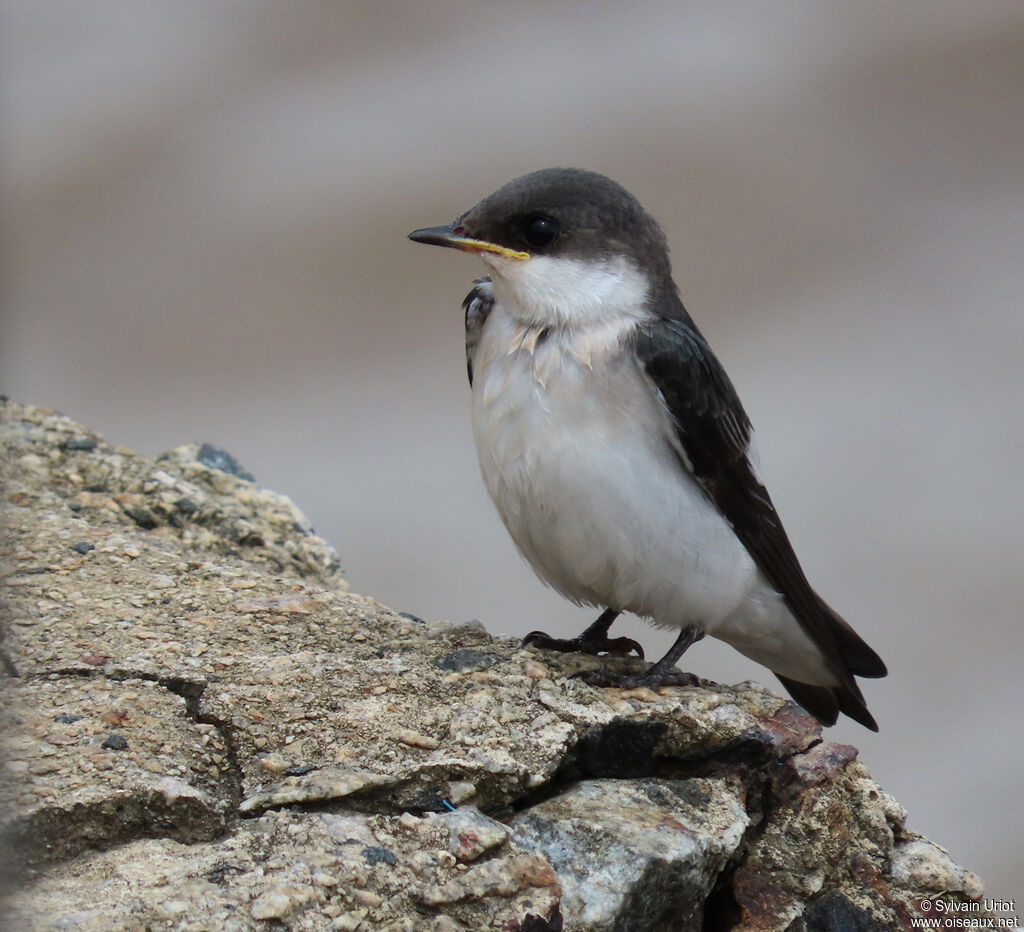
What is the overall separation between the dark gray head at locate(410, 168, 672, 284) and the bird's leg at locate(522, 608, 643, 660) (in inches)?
38.3

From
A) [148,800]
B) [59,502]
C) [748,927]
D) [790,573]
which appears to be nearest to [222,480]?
[59,502]

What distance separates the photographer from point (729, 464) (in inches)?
144

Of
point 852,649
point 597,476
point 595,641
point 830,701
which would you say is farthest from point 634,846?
point 830,701

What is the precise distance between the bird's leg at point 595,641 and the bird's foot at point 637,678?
218 mm

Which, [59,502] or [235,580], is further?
[59,502]

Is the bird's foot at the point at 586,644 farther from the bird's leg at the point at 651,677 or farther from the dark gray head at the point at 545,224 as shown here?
the dark gray head at the point at 545,224

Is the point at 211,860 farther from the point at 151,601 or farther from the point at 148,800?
the point at 151,601

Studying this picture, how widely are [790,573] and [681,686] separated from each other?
2.19 feet

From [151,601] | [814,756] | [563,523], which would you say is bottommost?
[151,601]

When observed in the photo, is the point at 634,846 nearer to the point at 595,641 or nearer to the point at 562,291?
the point at 595,641

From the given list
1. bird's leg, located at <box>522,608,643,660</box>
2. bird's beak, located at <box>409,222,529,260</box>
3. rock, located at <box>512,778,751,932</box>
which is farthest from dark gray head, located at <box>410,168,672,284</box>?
rock, located at <box>512,778,751,932</box>

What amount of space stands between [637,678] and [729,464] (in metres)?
0.67

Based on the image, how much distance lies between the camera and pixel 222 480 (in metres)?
4.48

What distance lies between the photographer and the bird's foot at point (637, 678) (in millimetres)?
3234
